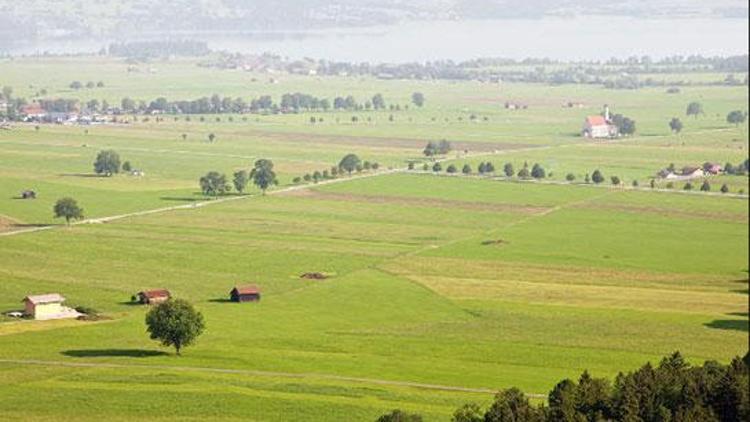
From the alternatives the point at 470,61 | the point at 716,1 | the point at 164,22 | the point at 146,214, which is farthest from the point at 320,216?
the point at 470,61

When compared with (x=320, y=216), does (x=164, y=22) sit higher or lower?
higher

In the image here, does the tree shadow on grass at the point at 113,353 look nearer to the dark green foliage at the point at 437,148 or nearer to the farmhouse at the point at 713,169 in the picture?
the farmhouse at the point at 713,169

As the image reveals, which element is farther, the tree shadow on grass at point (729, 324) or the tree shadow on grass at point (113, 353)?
the tree shadow on grass at point (729, 324)

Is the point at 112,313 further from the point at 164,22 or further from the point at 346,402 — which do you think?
the point at 164,22

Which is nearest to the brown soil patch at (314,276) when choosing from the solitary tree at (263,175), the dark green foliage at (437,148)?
the solitary tree at (263,175)

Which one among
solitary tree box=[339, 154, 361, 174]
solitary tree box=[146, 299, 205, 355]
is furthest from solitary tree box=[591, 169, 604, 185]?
solitary tree box=[146, 299, 205, 355]
